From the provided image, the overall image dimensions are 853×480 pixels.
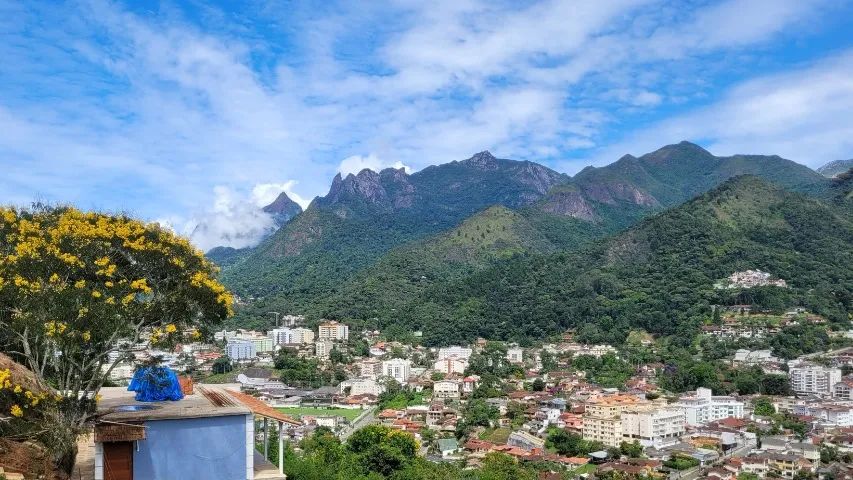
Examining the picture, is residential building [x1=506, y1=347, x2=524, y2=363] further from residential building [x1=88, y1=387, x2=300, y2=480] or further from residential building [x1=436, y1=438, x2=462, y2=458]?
residential building [x1=88, y1=387, x2=300, y2=480]

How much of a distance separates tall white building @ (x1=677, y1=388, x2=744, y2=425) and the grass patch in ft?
Answer: 59.8

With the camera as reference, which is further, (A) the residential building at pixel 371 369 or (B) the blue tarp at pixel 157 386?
(A) the residential building at pixel 371 369

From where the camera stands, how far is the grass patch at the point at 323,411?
3762 centimetres

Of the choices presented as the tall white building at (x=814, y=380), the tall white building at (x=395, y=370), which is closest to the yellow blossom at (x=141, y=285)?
the tall white building at (x=395, y=370)

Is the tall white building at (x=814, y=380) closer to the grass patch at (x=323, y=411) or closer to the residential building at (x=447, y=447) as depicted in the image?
the residential building at (x=447, y=447)

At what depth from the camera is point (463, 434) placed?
31875 millimetres

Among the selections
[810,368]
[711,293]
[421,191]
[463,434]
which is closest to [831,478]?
[463,434]

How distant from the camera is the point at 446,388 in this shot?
42.6 metres

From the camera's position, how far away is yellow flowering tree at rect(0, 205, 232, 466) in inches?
228

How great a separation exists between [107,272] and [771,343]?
168 feet

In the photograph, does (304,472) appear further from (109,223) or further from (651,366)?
(651,366)

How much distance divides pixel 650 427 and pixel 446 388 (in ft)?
47.6

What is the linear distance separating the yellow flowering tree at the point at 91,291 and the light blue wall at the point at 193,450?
2.30ft

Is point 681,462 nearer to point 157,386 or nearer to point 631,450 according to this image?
point 631,450
